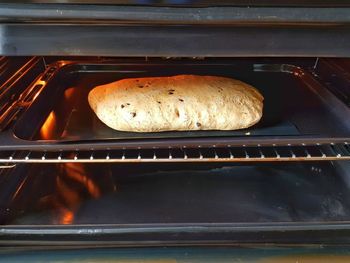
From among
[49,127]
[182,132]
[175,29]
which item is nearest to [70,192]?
[49,127]

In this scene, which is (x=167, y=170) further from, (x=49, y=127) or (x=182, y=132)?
(x=49, y=127)

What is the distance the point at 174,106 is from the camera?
84 centimetres

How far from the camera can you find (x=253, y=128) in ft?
2.81

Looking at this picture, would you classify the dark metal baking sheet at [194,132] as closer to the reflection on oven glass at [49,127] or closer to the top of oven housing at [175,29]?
the reflection on oven glass at [49,127]

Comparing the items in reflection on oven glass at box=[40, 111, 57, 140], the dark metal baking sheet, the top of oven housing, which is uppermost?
the top of oven housing

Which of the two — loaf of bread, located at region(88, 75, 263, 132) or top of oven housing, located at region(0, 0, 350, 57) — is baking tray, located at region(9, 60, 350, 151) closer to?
loaf of bread, located at region(88, 75, 263, 132)

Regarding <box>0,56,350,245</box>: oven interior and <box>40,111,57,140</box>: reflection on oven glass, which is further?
<box>40,111,57,140</box>: reflection on oven glass

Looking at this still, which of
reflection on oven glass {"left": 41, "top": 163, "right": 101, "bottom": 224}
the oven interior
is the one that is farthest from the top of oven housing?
reflection on oven glass {"left": 41, "top": 163, "right": 101, "bottom": 224}

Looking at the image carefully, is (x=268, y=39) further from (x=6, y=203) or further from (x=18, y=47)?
(x=6, y=203)

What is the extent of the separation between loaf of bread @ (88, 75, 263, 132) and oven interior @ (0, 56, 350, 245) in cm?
3

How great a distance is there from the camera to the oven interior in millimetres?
706

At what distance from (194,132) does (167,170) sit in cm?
17

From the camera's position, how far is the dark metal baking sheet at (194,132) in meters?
0.82

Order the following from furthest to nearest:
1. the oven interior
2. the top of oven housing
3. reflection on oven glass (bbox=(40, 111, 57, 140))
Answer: reflection on oven glass (bbox=(40, 111, 57, 140))
the oven interior
the top of oven housing
